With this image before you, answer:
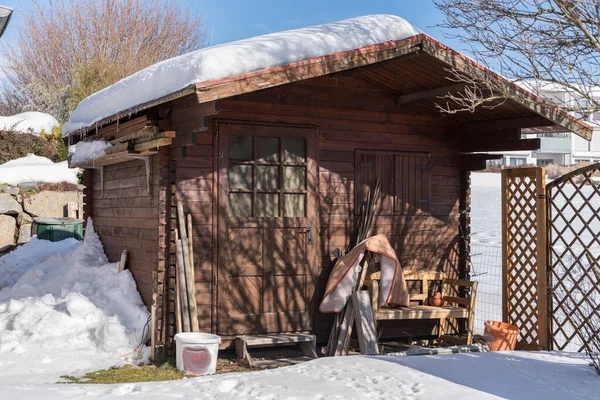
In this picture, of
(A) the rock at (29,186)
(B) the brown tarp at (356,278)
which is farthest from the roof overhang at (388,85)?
(A) the rock at (29,186)

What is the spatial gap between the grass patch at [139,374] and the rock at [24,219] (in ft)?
33.9

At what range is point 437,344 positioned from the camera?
28.3 ft

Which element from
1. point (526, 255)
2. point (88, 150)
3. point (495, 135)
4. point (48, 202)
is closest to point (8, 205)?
point (48, 202)

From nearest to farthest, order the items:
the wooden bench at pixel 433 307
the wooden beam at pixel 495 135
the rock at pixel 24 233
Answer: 1. the wooden bench at pixel 433 307
2. the wooden beam at pixel 495 135
3. the rock at pixel 24 233

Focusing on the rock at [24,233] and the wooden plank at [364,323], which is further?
the rock at [24,233]

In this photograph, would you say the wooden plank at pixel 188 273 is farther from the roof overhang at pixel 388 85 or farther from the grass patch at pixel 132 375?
the roof overhang at pixel 388 85

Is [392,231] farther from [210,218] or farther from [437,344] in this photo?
[210,218]

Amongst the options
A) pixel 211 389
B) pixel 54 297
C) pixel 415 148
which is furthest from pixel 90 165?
pixel 211 389

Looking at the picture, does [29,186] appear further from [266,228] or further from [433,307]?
[433,307]

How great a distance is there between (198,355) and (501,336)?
11.0 ft

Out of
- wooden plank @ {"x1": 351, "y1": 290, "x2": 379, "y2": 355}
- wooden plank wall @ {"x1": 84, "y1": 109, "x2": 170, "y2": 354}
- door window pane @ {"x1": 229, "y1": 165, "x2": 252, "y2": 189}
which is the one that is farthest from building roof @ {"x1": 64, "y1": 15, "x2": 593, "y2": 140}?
wooden plank @ {"x1": 351, "y1": 290, "x2": 379, "y2": 355}

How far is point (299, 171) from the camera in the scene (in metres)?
7.81

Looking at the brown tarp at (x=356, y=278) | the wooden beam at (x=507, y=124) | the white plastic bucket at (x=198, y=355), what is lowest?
the white plastic bucket at (x=198, y=355)

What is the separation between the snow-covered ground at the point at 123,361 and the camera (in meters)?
5.15
